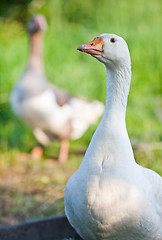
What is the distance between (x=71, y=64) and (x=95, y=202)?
567 centimetres

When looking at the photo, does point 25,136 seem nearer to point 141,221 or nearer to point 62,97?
point 62,97

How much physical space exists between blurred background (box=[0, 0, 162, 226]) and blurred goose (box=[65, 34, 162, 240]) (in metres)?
1.54

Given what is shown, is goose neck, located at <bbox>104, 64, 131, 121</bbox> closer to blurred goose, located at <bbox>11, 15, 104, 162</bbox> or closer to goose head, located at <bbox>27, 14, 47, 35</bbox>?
blurred goose, located at <bbox>11, 15, 104, 162</bbox>

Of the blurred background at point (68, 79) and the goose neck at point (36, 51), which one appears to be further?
the goose neck at point (36, 51)

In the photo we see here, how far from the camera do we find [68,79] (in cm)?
669

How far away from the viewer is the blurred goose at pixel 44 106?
4555mm

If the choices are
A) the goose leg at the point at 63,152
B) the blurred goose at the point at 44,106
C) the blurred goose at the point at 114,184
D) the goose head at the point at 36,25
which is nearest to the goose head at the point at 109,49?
the blurred goose at the point at 114,184

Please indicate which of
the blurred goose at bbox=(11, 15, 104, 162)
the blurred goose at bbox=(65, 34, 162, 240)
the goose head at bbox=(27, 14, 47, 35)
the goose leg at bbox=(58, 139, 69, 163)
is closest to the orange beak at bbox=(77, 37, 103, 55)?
the blurred goose at bbox=(65, 34, 162, 240)

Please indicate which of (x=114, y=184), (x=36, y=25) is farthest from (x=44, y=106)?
(x=114, y=184)

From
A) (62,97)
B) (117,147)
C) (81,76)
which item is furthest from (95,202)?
(81,76)

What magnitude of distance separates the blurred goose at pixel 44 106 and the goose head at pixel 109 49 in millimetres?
2674

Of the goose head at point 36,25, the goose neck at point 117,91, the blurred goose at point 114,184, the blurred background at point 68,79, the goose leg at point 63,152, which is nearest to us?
the blurred goose at point 114,184

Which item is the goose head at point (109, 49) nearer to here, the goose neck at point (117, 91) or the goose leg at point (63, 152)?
the goose neck at point (117, 91)

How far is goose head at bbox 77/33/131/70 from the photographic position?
1.88 metres
